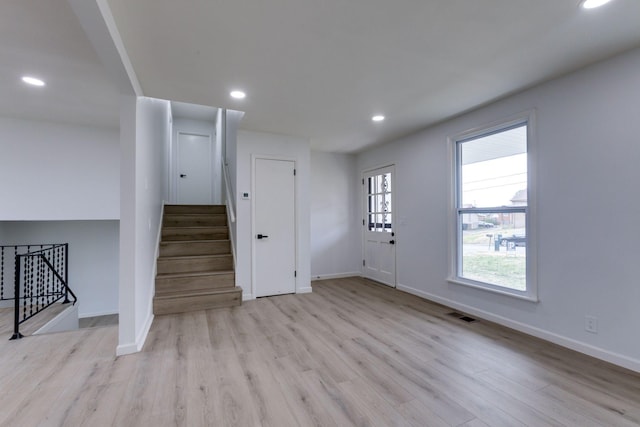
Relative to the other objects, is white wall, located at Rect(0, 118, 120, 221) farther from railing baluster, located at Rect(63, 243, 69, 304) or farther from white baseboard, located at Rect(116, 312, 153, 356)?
white baseboard, located at Rect(116, 312, 153, 356)

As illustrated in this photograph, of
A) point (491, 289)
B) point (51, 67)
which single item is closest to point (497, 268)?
point (491, 289)

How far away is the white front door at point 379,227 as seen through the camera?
491 centimetres

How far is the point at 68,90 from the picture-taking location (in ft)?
9.54

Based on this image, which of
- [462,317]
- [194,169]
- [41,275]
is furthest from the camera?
[194,169]

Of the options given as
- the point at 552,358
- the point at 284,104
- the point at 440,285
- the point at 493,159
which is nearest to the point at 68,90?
the point at 284,104

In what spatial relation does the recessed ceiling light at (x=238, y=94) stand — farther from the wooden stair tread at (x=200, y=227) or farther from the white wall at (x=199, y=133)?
the white wall at (x=199, y=133)

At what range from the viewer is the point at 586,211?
2430 mm

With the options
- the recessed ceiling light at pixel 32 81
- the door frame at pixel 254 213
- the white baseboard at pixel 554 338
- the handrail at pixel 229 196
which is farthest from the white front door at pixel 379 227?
the recessed ceiling light at pixel 32 81

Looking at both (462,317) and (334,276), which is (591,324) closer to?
(462,317)

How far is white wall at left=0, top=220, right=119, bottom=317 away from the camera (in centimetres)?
476

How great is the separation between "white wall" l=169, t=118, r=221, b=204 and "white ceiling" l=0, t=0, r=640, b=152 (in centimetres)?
303

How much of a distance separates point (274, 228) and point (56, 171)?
10.4 feet

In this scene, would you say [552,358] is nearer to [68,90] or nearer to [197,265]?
[197,265]

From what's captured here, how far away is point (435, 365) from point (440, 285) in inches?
71.4
